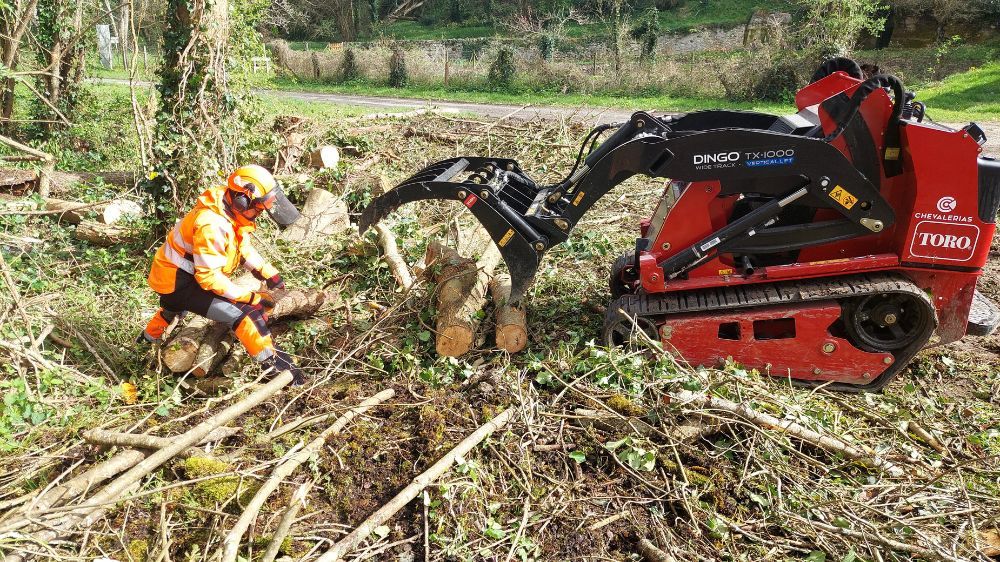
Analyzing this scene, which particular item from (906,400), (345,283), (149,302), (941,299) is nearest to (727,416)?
(906,400)

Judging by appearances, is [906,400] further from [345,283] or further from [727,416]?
[345,283]

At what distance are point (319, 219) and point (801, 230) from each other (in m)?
5.45

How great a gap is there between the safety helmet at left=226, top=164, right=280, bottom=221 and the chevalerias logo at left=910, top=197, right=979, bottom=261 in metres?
4.76

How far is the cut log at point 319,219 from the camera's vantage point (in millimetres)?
8016

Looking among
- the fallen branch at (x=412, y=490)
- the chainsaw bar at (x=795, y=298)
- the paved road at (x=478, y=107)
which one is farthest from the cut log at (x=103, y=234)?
the paved road at (x=478, y=107)

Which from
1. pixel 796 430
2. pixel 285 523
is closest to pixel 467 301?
pixel 285 523

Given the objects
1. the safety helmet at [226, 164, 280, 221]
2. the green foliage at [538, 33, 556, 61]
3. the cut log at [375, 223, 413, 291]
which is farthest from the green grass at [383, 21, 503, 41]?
the safety helmet at [226, 164, 280, 221]

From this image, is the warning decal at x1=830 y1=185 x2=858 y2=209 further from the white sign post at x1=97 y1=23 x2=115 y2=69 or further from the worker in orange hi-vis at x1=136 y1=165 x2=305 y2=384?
the white sign post at x1=97 y1=23 x2=115 y2=69

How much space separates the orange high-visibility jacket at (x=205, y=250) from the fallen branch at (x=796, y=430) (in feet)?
11.6

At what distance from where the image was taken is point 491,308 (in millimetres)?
5938

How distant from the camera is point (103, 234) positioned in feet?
26.7

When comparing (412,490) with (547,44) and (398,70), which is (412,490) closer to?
(398,70)

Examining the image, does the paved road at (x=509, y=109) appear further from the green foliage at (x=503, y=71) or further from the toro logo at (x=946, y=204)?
the toro logo at (x=946, y=204)

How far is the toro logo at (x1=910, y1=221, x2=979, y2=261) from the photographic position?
470 cm
